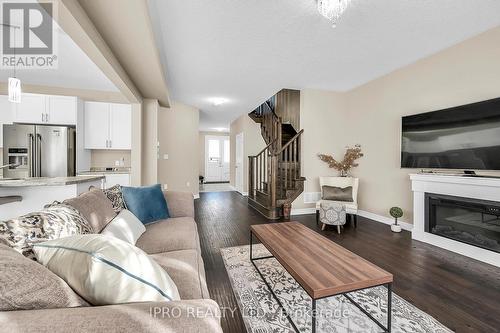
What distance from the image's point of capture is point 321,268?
4.57 feet

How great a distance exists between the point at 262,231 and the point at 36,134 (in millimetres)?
4065

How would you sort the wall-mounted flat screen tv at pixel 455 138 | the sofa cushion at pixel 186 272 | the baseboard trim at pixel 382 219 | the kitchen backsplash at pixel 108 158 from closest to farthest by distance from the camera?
the sofa cushion at pixel 186 272
the wall-mounted flat screen tv at pixel 455 138
the baseboard trim at pixel 382 219
the kitchen backsplash at pixel 108 158

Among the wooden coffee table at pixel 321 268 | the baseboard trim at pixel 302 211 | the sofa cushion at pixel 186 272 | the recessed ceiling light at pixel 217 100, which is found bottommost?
the baseboard trim at pixel 302 211

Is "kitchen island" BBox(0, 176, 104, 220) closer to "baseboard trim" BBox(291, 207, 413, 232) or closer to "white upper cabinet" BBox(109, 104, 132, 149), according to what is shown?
"white upper cabinet" BBox(109, 104, 132, 149)

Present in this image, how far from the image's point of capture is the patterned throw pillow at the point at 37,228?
833mm

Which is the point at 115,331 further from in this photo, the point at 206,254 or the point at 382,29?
the point at 382,29

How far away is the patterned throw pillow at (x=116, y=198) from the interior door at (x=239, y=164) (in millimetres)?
4964

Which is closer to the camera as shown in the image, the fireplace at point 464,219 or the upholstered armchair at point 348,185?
the fireplace at point 464,219

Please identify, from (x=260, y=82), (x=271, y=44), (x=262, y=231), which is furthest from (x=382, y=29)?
(x=262, y=231)

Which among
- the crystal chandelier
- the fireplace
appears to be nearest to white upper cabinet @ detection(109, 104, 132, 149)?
the crystal chandelier

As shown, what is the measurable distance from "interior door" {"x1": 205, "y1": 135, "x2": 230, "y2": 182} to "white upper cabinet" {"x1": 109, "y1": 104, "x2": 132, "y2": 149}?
6.07 meters

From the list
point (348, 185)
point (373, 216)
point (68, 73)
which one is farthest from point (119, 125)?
point (373, 216)

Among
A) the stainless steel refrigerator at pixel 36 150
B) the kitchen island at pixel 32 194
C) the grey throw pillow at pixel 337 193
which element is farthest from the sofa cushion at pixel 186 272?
the stainless steel refrigerator at pixel 36 150

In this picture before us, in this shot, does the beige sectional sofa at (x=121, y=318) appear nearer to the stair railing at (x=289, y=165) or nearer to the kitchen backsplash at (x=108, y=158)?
the stair railing at (x=289, y=165)
